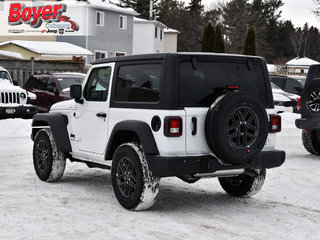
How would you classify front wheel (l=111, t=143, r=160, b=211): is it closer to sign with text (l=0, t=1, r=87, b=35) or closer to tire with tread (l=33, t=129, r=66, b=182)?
tire with tread (l=33, t=129, r=66, b=182)

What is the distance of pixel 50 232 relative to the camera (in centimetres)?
600

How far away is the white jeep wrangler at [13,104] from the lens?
19266 mm

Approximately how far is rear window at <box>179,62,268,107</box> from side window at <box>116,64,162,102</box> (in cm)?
31

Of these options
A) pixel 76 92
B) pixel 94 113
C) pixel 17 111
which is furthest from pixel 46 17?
pixel 94 113

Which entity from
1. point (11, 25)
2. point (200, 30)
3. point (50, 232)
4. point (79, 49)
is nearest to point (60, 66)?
point (79, 49)

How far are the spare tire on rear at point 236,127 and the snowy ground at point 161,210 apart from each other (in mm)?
763

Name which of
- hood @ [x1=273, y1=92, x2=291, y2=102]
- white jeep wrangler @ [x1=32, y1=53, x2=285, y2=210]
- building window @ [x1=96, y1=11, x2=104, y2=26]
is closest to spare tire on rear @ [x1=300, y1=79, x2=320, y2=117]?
white jeep wrangler @ [x1=32, y1=53, x2=285, y2=210]

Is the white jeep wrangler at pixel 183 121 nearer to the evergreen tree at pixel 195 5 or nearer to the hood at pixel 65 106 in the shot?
the hood at pixel 65 106

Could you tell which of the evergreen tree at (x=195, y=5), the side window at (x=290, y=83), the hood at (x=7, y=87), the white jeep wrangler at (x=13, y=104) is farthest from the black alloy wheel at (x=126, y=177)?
the evergreen tree at (x=195, y=5)

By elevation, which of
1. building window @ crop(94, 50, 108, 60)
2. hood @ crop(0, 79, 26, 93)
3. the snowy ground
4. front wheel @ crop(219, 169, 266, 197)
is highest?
building window @ crop(94, 50, 108, 60)

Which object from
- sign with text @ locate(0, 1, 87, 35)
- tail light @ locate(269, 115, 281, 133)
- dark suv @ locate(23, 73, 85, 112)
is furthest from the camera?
sign with text @ locate(0, 1, 87, 35)

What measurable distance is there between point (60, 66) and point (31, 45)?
13.2 m

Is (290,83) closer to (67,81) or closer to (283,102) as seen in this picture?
(283,102)

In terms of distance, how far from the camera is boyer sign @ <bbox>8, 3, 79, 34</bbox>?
47.4 m
